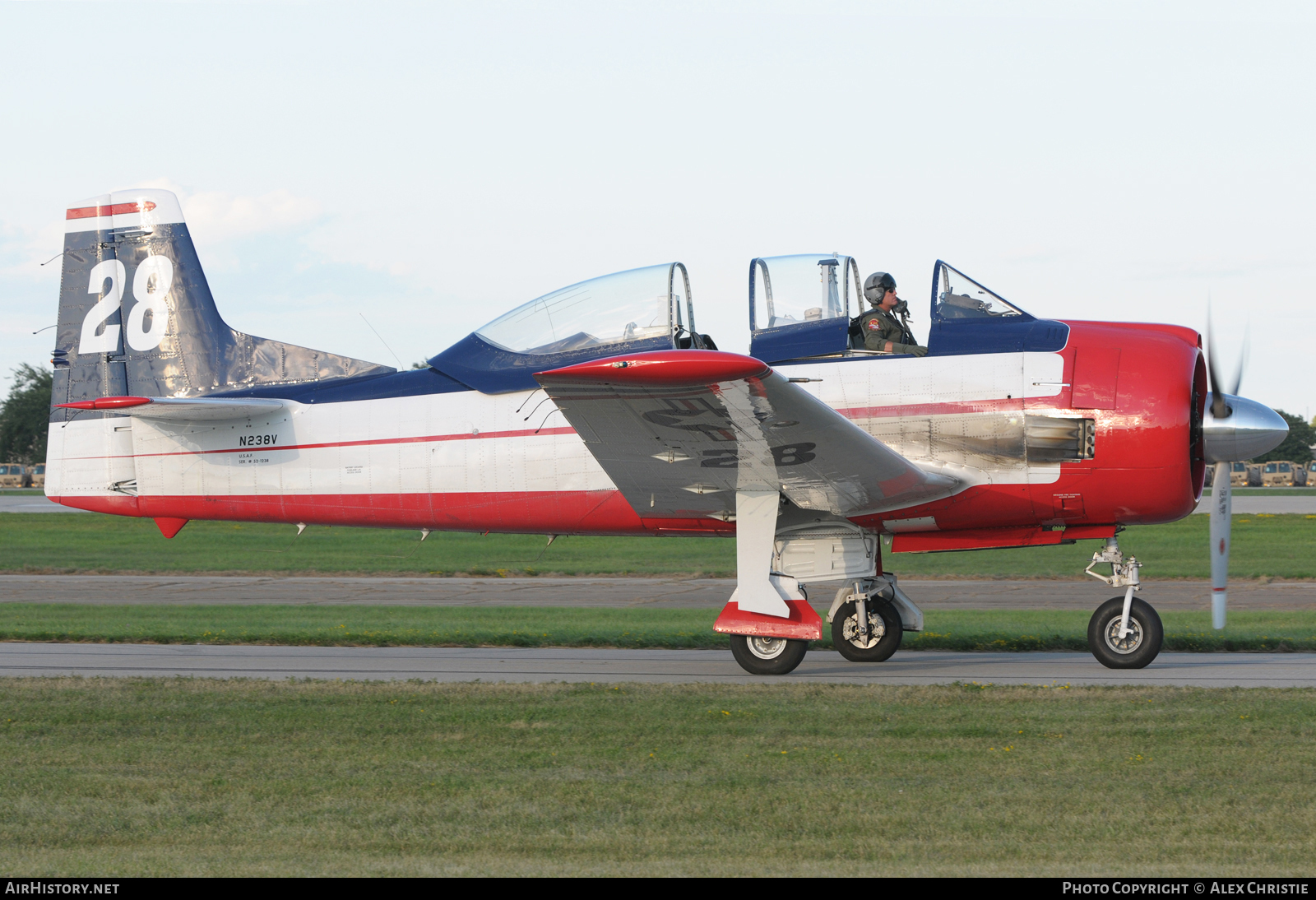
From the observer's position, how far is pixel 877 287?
34.3ft

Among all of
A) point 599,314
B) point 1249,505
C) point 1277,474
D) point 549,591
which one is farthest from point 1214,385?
point 1277,474

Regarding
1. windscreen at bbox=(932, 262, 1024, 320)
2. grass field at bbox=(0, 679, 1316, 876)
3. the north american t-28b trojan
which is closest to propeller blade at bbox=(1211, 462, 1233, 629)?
the north american t-28b trojan

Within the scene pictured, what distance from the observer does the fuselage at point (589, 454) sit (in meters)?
9.60

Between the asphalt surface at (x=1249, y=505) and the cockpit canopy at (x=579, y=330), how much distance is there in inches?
1318

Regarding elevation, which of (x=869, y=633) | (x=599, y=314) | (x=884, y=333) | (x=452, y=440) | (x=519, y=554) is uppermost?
(x=599, y=314)

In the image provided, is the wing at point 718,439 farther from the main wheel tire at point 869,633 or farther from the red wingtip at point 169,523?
the red wingtip at point 169,523

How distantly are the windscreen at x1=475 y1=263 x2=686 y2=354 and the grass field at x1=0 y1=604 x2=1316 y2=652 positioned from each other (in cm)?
381

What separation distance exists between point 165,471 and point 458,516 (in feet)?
10.1

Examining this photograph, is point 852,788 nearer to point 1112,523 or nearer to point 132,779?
point 132,779

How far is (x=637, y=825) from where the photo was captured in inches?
221

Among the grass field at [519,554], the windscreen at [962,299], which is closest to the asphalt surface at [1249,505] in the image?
the grass field at [519,554]

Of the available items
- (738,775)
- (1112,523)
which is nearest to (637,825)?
(738,775)

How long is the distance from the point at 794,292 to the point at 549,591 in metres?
11.9

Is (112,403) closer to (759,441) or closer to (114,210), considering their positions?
(114,210)
